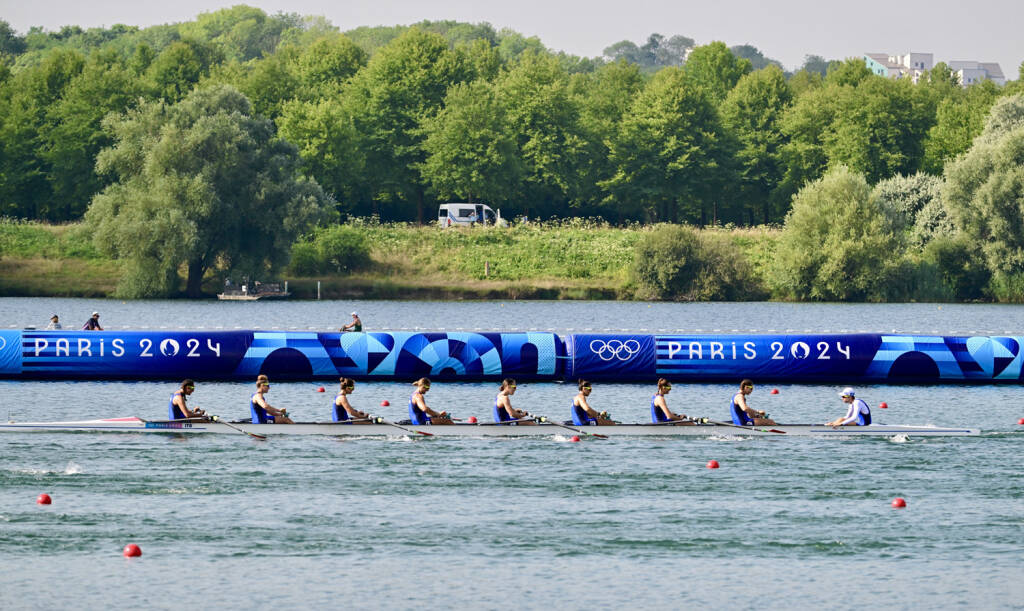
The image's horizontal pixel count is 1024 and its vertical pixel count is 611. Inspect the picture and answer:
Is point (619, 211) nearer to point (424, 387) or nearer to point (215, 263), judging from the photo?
point (215, 263)

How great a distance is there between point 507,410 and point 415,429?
2683mm

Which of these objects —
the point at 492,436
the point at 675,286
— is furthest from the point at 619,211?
the point at 492,436

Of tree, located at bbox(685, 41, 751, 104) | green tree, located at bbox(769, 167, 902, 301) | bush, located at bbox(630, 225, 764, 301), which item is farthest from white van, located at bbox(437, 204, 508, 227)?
tree, located at bbox(685, 41, 751, 104)

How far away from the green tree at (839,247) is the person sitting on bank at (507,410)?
202ft

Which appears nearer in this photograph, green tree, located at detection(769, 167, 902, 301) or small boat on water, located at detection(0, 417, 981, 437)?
small boat on water, located at detection(0, 417, 981, 437)

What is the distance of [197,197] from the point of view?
314 feet

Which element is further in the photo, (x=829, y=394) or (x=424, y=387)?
(x=829, y=394)

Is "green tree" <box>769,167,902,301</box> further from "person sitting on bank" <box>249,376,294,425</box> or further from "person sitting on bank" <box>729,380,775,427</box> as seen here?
"person sitting on bank" <box>249,376,294,425</box>

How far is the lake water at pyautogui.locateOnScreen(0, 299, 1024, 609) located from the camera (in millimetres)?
25641

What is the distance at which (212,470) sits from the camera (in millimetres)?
35656

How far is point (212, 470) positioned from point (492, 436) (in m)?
8.33

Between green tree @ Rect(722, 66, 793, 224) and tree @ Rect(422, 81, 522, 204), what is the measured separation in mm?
22976

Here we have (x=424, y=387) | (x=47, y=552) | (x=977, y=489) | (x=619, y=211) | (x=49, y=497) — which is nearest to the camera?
(x=47, y=552)

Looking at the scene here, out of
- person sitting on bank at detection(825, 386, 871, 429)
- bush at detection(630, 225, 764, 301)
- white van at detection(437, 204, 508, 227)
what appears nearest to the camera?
person sitting on bank at detection(825, 386, 871, 429)
